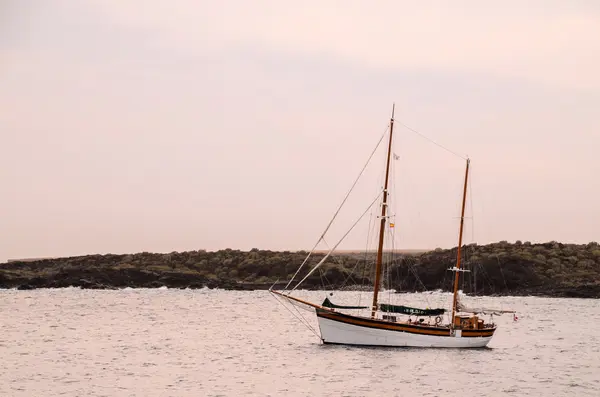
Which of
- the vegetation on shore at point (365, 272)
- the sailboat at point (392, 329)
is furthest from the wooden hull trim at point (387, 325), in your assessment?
the vegetation on shore at point (365, 272)

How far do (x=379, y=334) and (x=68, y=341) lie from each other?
1087 inches

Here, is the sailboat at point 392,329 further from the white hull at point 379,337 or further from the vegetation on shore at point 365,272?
the vegetation on shore at point 365,272

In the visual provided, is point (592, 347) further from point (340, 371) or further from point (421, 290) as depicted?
point (421, 290)

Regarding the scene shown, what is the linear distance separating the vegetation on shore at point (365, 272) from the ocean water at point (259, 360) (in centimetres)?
4042

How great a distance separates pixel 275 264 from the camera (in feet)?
543

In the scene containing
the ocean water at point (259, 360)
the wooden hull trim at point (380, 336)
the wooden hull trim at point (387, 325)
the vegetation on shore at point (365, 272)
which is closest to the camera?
the ocean water at point (259, 360)

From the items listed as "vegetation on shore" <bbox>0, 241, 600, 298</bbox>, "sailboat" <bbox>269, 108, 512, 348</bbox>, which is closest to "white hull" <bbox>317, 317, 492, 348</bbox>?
"sailboat" <bbox>269, 108, 512, 348</bbox>

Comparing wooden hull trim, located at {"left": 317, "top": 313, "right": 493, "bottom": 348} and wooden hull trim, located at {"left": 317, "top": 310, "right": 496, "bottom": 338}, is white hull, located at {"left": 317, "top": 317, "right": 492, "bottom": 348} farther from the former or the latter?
wooden hull trim, located at {"left": 317, "top": 310, "right": 496, "bottom": 338}

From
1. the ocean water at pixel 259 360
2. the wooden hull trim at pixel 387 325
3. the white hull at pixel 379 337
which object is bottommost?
the ocean water at pixel 259 360

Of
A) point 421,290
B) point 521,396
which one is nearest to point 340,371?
point 521,396

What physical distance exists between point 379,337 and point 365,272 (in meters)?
91.7

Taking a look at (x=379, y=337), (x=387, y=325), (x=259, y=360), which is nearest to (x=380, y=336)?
(x=379, y=337)

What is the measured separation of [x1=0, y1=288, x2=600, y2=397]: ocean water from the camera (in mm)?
44406

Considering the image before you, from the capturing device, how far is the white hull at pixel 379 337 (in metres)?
56.9
